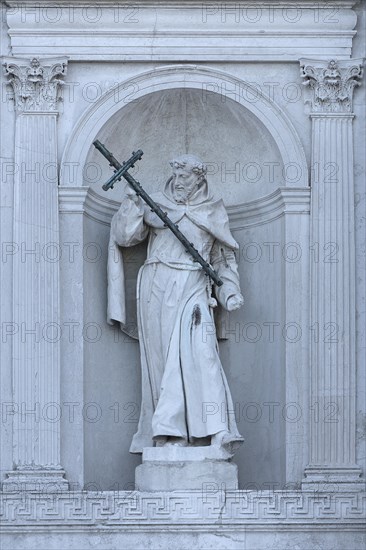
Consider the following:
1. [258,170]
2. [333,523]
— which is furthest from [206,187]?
[333,523]

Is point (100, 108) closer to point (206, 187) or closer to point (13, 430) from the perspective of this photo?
point (206, 187)

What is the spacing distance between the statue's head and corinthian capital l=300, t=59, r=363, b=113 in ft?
3.60

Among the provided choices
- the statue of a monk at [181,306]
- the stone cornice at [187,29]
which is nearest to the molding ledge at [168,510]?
the statue of a monk at [181,306]

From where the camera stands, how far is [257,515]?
66.5 feet

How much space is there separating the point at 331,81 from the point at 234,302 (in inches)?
80.1

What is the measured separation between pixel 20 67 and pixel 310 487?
14.0 feet

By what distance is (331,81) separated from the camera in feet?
70.2

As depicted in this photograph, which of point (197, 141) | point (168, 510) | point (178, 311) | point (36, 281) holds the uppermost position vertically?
point (197, 141)

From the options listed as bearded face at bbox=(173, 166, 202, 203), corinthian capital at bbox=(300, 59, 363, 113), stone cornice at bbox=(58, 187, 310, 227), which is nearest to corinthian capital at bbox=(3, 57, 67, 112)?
stone cornice at bbox=(58, 187, 310, 227)

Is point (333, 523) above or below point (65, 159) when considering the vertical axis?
below

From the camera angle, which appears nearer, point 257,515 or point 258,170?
point 257,515

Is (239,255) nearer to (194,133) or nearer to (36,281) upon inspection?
(194,133)

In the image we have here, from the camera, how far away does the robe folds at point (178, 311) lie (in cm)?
2091

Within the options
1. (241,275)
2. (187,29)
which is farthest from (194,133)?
(241,275)
